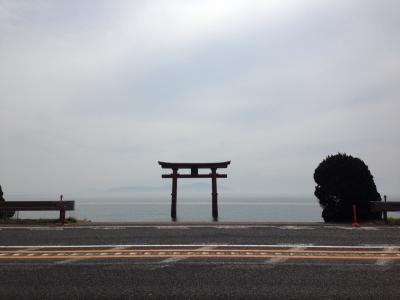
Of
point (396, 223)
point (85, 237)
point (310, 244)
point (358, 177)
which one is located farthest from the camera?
point (358, 177)

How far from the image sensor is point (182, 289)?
6.24 m

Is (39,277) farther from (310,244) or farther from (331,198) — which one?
(331,198)

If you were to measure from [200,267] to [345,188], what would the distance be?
1606 centimetres

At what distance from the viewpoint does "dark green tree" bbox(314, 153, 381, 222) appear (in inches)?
838

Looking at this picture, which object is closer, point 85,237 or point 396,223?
point 85,237

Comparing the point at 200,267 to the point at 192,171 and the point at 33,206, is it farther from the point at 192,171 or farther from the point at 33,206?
the point at 192,171

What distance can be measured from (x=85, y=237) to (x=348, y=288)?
28.9 ft

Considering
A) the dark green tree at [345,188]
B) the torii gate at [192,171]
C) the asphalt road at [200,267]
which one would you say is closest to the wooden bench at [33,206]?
the asphalt road at [200,267]

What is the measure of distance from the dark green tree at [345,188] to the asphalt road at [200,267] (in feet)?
30.1

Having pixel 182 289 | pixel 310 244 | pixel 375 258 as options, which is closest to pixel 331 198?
pixel 310 244

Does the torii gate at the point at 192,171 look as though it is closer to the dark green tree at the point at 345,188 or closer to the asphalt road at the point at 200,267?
the dark green tree at the point at 345,188

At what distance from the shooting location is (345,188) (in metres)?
21.5

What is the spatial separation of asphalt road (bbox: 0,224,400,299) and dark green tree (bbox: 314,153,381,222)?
30.1 ft

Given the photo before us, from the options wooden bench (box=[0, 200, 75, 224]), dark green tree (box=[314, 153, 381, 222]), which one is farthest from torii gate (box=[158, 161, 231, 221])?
wooden bench (box=[0, 200, 75, 224])
